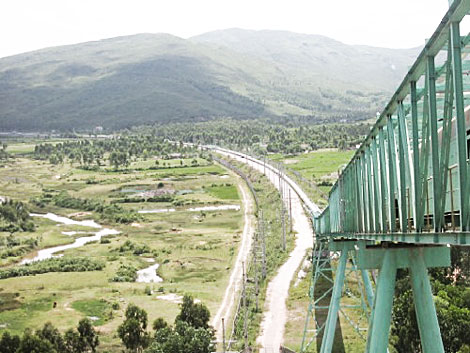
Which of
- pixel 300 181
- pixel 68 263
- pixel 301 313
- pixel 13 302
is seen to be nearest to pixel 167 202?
pixel 300 181

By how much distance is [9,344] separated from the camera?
43.8m

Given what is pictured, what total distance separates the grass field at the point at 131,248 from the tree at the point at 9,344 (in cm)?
570

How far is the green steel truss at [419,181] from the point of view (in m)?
9.90

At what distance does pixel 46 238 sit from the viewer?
316 ft

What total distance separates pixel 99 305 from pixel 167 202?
202ft

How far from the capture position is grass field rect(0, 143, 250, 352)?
184 feet

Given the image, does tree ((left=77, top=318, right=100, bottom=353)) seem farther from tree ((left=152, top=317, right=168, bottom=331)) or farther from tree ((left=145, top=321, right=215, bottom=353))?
tree ((left=145, top=321, right=215, bottom=353))

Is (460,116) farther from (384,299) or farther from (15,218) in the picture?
(15,218)

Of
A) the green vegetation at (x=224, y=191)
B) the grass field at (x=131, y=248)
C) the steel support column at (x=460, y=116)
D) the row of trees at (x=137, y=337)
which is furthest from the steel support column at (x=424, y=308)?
the green vegetation at (x=224, y=191)

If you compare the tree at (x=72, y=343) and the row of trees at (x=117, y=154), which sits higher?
the row of trees at (x=117, y=154)

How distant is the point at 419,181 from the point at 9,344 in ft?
123

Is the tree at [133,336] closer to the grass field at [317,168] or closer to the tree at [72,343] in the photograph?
the tree at [72,343]

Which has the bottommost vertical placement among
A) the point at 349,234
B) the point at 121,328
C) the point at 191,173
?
the point at 121,328

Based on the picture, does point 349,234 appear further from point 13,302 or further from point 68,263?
point 68,263
